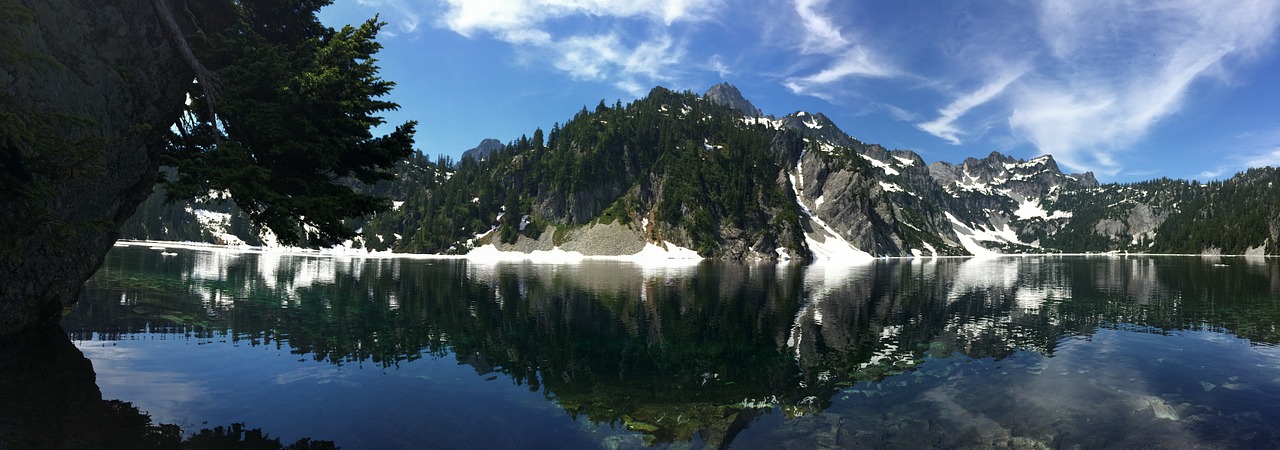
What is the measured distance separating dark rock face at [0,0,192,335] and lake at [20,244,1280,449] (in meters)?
3.89

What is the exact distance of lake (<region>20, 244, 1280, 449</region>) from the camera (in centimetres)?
1642

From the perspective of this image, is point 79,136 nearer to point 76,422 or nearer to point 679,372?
point 76,422

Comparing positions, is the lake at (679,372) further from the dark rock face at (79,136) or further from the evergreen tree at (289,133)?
the evergreen tree at (289,133)

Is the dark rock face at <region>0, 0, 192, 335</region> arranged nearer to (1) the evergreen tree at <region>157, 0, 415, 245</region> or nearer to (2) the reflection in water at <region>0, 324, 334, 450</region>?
(1) the evergreen tree at <region>157, 0, 415, 245</region>

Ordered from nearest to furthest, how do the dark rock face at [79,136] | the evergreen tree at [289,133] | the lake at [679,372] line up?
the dark rock face at [79,136], the lake at [679,372], the evergreen tree at [289,133]

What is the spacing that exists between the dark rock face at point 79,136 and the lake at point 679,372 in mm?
3886

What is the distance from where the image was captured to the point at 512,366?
24.2 metres

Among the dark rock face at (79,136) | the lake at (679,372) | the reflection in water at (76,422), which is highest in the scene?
the dark rock face at (79,136)

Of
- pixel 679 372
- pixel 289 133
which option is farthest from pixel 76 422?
pixel 679 372

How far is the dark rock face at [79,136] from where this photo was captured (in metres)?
14.4

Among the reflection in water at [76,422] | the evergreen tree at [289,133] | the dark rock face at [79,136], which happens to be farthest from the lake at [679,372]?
the evergreen tree at [289,133]

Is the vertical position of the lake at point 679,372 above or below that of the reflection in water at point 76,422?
below

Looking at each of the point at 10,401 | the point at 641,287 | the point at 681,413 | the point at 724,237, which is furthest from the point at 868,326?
the point at 724,237

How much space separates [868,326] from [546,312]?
79.4 feet
